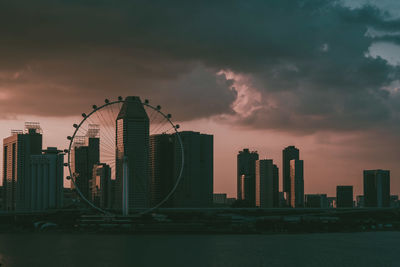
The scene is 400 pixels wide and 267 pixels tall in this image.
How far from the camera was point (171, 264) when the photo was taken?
62031 mm

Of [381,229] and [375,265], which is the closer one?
[375,265]

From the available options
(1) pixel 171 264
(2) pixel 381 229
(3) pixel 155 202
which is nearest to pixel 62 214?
(3) pixel 155 202

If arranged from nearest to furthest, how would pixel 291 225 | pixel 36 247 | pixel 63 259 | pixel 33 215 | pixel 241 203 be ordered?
pixel 63 259
pixel 36 247
pixel 291 225
pixel 33 215
pixel 241 203

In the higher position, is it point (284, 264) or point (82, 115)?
point (82, 115)

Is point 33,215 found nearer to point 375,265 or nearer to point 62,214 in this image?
point 62,214

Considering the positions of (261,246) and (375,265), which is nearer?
(375,265)

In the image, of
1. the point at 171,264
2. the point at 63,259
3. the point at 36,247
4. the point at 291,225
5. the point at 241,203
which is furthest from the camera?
the point at 241,203

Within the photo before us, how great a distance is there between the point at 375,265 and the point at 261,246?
23.5 m

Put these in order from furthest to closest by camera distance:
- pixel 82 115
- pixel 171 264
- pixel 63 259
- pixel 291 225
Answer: pixel 291 225 < pixel 82 115 < pixel 63 259 < pixel 171 264

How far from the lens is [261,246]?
86875mm

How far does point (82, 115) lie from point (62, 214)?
→ 70.0m

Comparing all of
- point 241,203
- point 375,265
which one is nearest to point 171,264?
point 375,265

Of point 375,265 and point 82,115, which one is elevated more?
point 82,115

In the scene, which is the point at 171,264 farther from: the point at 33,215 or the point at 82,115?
the point at 33,215
